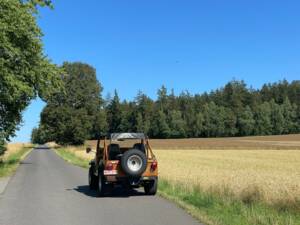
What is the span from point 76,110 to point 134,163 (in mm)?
74993

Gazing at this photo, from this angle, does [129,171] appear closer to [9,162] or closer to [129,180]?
[129,180]

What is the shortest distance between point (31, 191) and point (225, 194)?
7.30 meters

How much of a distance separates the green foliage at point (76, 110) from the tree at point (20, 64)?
51886 mm

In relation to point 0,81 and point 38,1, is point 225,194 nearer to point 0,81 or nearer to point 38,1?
point 0,81

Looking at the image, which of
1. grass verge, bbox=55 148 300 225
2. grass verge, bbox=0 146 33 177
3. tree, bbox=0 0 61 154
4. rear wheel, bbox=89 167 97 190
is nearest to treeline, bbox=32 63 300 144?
grass verge, bbox=0 146 33 177

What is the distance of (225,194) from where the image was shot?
14.2 meters

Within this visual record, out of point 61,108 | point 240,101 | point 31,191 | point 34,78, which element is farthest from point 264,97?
point 31,191

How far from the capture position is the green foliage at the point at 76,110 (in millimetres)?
88312

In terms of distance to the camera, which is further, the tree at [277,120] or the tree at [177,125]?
the tree at [177,125]

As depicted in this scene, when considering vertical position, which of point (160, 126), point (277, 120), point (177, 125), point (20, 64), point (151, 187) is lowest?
point (151, 187)

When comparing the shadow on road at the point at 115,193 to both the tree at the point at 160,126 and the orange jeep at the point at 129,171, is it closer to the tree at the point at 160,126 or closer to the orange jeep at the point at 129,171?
the orange jeep at the point at 129,171

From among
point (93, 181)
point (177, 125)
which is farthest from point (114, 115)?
point (93, 181)

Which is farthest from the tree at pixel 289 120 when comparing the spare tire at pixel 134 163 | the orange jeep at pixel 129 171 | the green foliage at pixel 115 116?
the spare tire at pixel 134 163

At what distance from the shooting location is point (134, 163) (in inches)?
614
